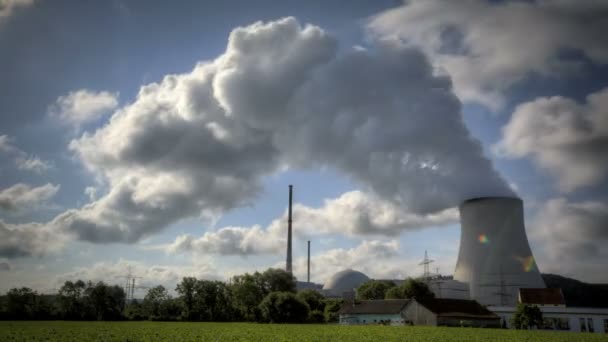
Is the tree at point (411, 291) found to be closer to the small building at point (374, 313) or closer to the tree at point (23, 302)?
the small building at point (374, 313)

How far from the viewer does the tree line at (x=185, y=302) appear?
61.5 m

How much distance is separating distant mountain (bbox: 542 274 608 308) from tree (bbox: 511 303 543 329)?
5406cm

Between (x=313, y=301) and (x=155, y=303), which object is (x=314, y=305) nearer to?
(x=313, y=301)

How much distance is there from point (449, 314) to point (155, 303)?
136 feet

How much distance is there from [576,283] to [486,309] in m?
82.1

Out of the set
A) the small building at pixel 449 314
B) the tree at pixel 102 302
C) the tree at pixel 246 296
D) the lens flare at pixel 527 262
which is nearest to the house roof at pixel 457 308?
the small building at pixel 449 314

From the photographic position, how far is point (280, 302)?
54.8 m

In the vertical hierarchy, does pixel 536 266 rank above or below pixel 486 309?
above

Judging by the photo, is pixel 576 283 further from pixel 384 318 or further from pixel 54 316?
pixel 54 316

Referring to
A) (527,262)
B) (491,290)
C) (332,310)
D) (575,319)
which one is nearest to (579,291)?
(575,319)

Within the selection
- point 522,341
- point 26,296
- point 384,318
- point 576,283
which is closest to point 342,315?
point 384,318

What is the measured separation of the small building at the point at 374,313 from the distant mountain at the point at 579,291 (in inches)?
2201

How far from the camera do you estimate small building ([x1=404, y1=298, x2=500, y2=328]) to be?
5338cm

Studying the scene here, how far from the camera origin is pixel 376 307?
5816 cm
